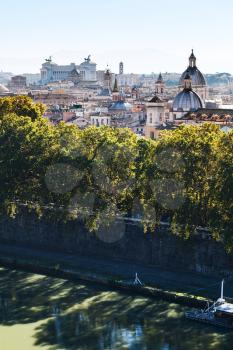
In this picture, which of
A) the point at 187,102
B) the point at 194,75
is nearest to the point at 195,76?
the point at 194,75

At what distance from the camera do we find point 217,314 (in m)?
31.0

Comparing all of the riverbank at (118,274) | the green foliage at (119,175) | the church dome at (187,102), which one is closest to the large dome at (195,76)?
the church dome at (187,102)

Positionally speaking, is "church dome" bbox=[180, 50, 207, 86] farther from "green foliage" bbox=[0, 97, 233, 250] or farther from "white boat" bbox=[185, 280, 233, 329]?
"white boat" bbox=[185, 280, 233, 329]

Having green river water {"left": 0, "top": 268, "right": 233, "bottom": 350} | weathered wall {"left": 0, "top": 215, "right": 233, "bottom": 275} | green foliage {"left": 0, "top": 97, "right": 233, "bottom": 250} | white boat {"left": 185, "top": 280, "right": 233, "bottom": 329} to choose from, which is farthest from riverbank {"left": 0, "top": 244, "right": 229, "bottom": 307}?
green foliage {"left": 0, "top": 97, "right": 233, "bottom": 250}

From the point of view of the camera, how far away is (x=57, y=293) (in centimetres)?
3572

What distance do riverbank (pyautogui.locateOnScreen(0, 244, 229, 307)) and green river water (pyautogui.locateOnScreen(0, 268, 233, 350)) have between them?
2.00 ft

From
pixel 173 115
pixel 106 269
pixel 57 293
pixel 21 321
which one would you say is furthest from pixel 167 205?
pixel 173 115

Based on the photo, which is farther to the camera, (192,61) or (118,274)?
(192,61)

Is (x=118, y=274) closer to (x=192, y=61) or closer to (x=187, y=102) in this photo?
(x=187, y=102)

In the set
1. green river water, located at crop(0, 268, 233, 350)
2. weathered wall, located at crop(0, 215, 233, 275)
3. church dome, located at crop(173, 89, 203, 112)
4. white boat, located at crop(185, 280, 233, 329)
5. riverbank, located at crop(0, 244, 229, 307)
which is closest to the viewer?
green river water, located at crop(0, 268, 233, 350)

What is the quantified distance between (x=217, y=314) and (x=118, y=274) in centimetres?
808

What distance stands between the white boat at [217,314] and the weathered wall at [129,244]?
18.1 feet

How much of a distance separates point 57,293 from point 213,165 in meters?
10.5

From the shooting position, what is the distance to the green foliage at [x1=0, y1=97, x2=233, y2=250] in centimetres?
3712
